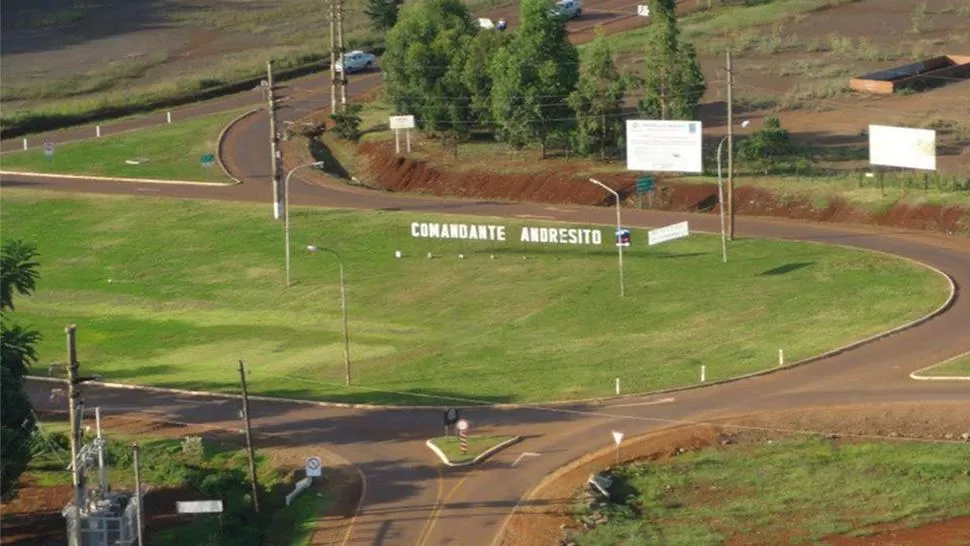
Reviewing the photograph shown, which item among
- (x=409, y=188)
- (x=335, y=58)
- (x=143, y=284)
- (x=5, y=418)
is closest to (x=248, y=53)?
(x=335, y=58)

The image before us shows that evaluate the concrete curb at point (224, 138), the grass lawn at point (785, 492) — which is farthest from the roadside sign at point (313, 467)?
the concrete curb at point (224, 138)

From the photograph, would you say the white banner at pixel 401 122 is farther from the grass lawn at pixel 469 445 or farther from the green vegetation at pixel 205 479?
the grass lawn at pixel 469 445

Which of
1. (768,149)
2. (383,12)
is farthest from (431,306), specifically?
(383,12)

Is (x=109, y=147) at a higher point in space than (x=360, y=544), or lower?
higher

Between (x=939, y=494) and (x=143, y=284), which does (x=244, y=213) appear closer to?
(x=143, y=284)

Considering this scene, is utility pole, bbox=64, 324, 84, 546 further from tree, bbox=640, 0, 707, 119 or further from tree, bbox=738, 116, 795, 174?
tree, bbox=640, 0, 707, 119

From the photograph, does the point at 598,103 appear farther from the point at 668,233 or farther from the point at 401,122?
the point at 668,233

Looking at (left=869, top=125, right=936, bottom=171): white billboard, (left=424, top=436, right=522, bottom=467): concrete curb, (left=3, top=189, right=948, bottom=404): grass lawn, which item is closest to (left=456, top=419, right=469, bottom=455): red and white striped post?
(left=424, top=436, right=522, bottom=467): concrete curb
